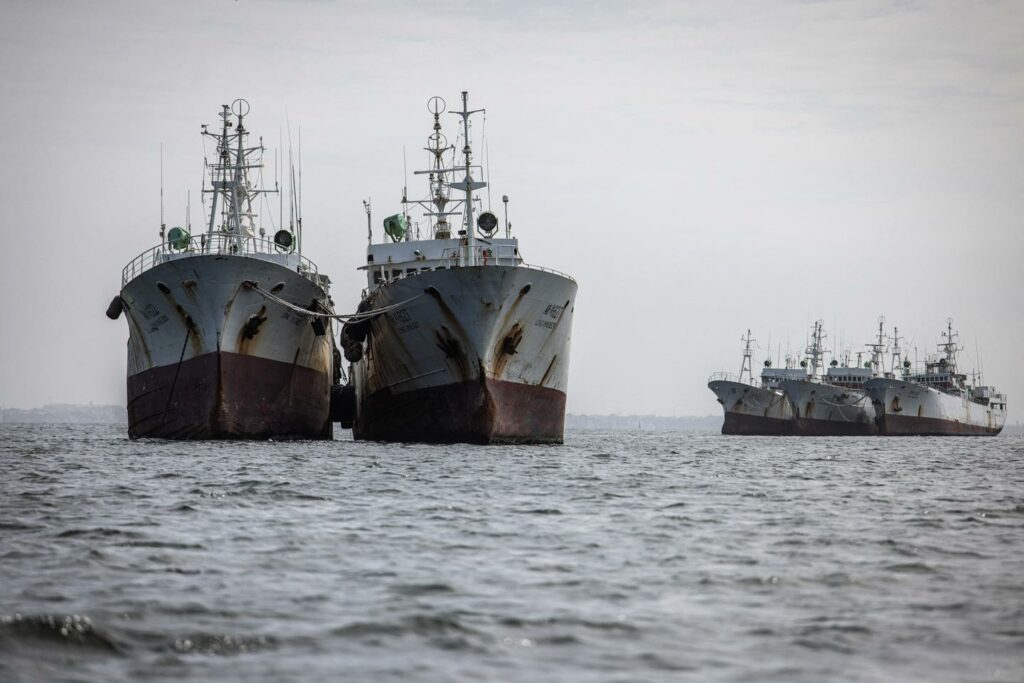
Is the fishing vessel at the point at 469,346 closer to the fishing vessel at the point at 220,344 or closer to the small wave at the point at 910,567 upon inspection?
the fishing vessel at the point at 220,344

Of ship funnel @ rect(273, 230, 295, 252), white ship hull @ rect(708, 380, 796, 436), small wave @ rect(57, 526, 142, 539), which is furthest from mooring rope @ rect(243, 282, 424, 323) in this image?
white ship hull @ rect(708, 380, 796, 436)

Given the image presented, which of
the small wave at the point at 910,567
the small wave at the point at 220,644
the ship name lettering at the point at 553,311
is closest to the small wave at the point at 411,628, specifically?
the small wave at the point at 220,644

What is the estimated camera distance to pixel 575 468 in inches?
1059

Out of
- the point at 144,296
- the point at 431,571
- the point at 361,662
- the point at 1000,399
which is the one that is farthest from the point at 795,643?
the point at 1000,399

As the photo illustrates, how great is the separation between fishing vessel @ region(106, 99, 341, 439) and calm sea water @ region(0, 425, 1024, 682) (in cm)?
1537

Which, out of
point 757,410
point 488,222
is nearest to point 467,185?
point 488,222

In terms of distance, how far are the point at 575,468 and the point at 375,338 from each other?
46.3ft

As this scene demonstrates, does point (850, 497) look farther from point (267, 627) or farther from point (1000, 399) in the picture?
point (1000, 399)

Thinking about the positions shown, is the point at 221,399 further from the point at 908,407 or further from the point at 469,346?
the point at 908,407

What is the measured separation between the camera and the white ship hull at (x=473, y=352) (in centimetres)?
3409

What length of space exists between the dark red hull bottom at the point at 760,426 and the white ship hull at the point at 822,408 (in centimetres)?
91

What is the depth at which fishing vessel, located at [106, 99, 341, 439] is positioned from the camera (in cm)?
3569

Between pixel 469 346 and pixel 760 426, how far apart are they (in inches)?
2663

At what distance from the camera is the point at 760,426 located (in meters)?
97.5
